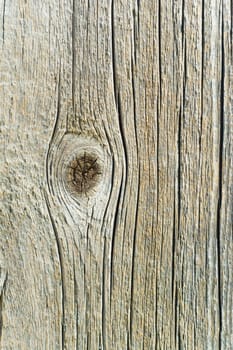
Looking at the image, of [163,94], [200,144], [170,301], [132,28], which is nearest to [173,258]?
[170,301]

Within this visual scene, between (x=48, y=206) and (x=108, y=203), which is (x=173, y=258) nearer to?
(x=108, y=203)

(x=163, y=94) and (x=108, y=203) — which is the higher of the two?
(x=163, y=94)

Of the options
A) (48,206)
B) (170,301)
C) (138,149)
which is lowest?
(170,301)

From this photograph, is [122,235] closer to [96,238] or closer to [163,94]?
[96,238]
